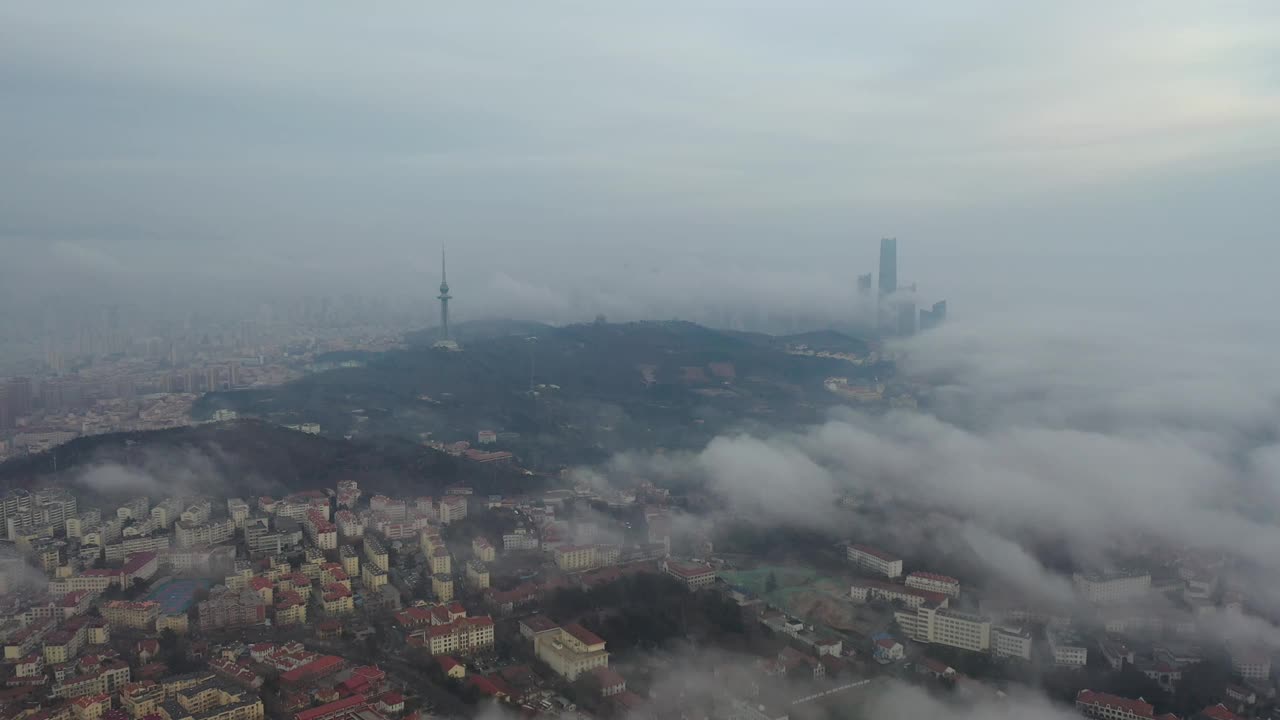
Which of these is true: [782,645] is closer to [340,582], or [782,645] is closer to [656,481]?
[340,582]

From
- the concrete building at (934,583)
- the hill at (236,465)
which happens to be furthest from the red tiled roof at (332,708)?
the hill at (236,465)

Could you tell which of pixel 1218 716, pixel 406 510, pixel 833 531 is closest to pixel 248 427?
pixel 406 510

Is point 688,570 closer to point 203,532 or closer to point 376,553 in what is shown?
point 376,553

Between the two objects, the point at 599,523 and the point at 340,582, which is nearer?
the point at 340,582

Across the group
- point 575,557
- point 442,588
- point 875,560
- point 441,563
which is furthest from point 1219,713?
point 441,563

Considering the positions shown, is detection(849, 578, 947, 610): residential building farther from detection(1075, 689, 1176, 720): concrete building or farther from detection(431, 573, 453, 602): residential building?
detection(431, 573, 453, 602): residential building

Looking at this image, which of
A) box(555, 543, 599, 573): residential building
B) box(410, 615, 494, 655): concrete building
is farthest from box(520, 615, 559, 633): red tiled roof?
box(555, 543, 599, 573): residential building
